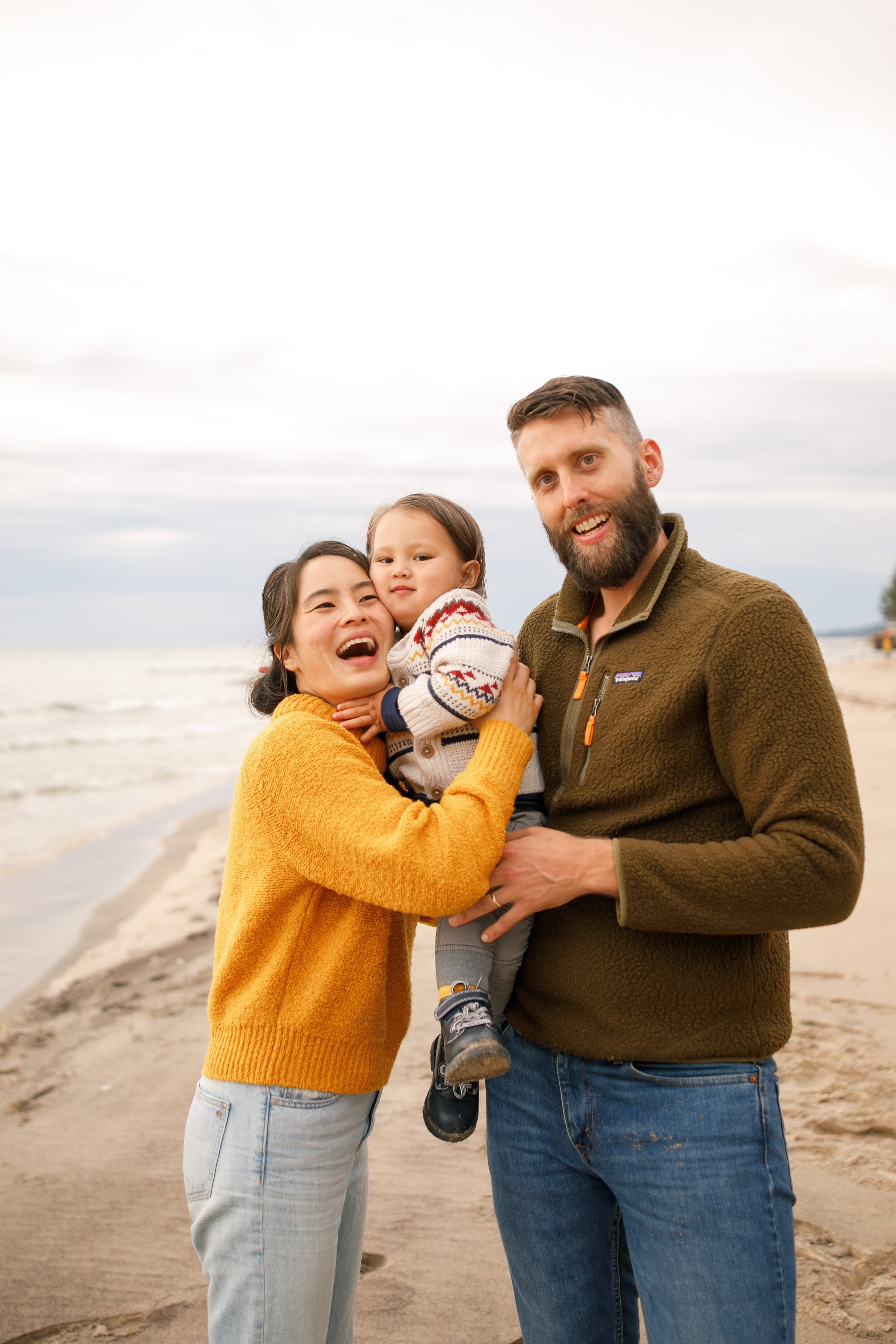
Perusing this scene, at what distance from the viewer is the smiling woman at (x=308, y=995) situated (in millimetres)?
1992

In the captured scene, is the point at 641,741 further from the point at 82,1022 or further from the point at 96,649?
the point at 96,649

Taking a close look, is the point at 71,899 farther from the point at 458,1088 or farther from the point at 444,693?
the point at 444,693

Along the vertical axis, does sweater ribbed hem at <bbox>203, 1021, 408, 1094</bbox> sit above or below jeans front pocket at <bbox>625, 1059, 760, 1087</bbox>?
above

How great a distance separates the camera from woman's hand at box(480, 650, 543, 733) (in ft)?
7.80

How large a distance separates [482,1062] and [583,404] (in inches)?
65.5

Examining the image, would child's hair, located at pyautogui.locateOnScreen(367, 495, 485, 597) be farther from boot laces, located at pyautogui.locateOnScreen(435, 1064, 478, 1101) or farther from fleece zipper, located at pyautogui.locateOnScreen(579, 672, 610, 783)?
boot laces, located at pyautogui.locateOnScreen(435, 1064, 478, 1101)

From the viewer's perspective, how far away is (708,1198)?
6.33 feet

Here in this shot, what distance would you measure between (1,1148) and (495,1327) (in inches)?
98.9

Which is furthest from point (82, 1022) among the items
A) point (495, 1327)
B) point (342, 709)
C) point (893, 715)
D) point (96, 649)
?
point (96, 649)

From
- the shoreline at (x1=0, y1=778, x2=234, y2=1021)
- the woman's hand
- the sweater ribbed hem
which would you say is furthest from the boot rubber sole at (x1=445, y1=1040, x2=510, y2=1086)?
the shoreline at (x1=0, y1=778, x2=234, y2=1021)

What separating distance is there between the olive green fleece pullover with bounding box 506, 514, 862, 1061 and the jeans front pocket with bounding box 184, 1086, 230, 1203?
30.4 inches

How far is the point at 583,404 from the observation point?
2371mm

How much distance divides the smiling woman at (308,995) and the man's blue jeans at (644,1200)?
1.33 ft

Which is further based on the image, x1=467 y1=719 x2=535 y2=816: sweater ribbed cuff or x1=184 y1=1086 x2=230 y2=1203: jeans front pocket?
x1=467 y1=719 x2=535 y2=816: sweater ribbed cuff
